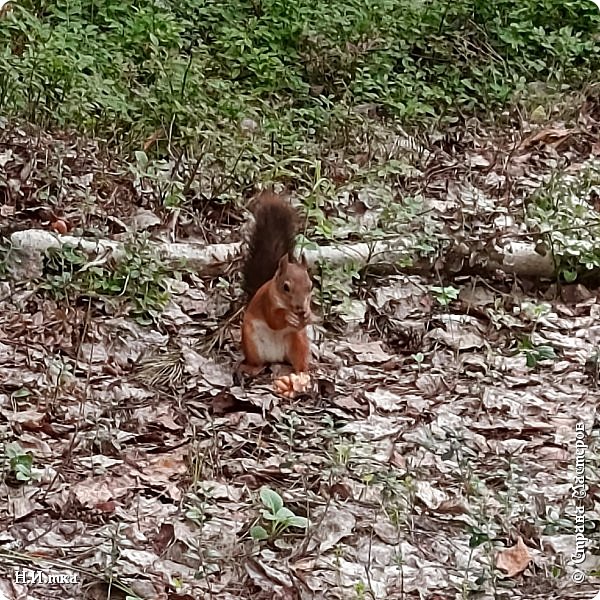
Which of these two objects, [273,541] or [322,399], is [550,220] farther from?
[273,541]

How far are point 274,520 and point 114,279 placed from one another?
599mm

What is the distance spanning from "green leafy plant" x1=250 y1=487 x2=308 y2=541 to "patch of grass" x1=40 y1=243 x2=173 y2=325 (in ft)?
1.57

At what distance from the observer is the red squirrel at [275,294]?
2047 millimetres

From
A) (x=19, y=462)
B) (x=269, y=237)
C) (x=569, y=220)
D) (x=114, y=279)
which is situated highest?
(x=569, y=220)

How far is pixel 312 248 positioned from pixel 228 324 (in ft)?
0.68

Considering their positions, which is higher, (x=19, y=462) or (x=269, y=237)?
(x=269, y=237)

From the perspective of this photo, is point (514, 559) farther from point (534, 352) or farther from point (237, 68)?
point (237, 68)

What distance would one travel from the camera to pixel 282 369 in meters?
2.08

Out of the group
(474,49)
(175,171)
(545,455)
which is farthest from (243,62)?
(545,455)

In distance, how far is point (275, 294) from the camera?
6.75ft

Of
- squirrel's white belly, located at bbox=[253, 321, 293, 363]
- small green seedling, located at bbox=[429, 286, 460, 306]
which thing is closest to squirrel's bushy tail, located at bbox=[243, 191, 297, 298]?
squirrel's white belly, located at bbox=[253, 321, 293, 363]

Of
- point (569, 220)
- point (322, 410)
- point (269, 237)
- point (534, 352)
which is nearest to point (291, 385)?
point (322, 410)

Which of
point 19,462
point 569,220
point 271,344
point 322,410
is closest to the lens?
point 19,462

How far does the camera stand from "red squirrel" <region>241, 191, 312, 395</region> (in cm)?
205
